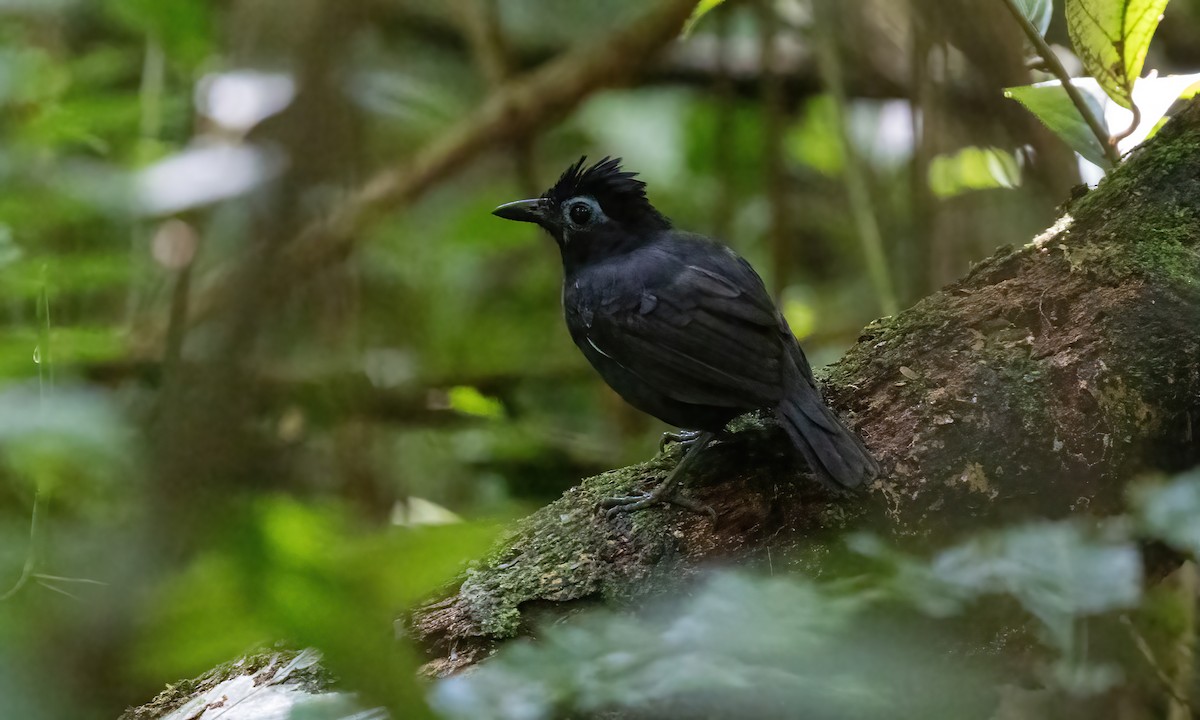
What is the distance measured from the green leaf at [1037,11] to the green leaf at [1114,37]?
0.52 ft

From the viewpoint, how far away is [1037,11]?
258cm

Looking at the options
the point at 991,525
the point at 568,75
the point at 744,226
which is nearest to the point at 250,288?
the point at 991,525

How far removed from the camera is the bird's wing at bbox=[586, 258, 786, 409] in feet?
8.47

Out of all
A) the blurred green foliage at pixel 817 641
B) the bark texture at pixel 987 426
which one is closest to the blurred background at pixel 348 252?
the blurred green foliage at pixel 817 641

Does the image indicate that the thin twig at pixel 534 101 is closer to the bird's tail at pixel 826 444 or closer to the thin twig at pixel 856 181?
the thin twig at pixel 856 181

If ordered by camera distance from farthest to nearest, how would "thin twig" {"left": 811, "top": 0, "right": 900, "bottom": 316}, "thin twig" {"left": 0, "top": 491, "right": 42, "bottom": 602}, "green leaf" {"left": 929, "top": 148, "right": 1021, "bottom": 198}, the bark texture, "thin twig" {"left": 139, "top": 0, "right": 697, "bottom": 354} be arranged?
"thin twig" {"left": 139, "top": 0, "right": 697, "bottom": 354} → "green leaf" {"left": 929, "top": 148, "right": 1021, "bottom": 198} → "thin twig" {"left": 811, "top": 0, "right": 900, "bottom": 316} → the bark texture → "thin twig" {"left": 0, "top": 491, "right": 42, "bottom": 602}

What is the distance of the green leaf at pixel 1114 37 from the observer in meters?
2.28

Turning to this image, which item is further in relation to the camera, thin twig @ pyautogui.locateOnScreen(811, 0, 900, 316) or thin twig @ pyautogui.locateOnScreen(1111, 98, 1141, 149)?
thin twig @ pyautogui.locateOnScreen(811, 0, 900, 316)

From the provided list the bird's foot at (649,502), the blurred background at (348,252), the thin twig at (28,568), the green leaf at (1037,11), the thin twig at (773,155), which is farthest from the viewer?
the thin twig at (773,155)

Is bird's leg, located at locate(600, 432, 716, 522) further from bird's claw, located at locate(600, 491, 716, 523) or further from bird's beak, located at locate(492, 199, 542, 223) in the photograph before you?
bird's beak, located at locate(492, 199, 542, 223)

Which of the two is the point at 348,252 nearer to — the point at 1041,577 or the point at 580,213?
the point at 580,213

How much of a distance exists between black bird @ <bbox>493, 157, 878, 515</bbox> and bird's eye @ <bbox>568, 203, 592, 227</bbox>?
11 cm

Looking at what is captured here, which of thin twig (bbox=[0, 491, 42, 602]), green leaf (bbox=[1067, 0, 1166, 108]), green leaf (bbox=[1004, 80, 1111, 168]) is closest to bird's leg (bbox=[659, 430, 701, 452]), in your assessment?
green leaf (bbox=[1004, 80, 1111, 168])

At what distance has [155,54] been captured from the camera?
3549mm
